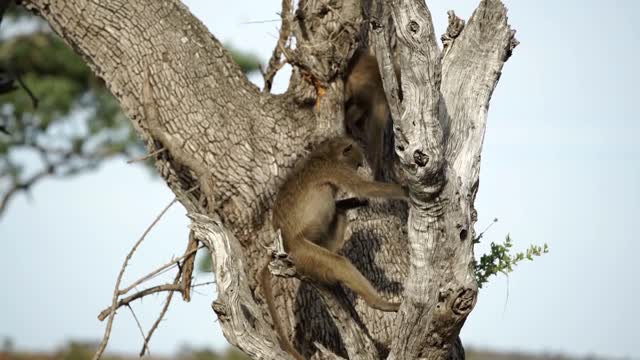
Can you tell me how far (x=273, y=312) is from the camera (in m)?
4.61

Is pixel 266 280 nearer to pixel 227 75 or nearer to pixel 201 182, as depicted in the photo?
pixel 201 182

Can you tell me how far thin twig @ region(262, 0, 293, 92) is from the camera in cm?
529

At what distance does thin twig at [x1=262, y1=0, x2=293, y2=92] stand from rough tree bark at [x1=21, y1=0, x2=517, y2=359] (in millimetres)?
66

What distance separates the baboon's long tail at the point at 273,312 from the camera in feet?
14.7

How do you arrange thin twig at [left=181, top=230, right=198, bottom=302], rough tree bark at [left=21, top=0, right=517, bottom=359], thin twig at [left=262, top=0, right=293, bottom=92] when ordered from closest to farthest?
rough tree bark at [left=21, top=0, right=517, bottom=359]
thin twig at [left=181, top=230, right=198, bottom=302]
thin twig at [left=262, top=0, right=293, bottom=92]

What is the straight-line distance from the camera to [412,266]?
3.76 metres

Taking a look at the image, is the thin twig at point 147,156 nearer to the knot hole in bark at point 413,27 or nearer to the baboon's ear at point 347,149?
the baboon's ear at point 347,149

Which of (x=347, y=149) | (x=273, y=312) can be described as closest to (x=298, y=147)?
(x=347, y=149)

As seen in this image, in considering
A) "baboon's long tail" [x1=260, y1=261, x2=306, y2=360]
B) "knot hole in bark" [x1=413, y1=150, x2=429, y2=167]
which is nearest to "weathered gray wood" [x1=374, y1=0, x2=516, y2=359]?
"knot hole in bark" [x1=413, y1=150, x2=429, y2=167]

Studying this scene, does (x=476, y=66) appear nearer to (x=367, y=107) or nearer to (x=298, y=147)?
(x=298, y=147)

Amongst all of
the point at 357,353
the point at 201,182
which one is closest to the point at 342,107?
the point at 201,182

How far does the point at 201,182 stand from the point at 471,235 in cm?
172

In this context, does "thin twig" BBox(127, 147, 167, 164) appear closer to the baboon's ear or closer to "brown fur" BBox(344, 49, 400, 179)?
the baboon's ear

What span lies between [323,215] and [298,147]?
0.44 meters
